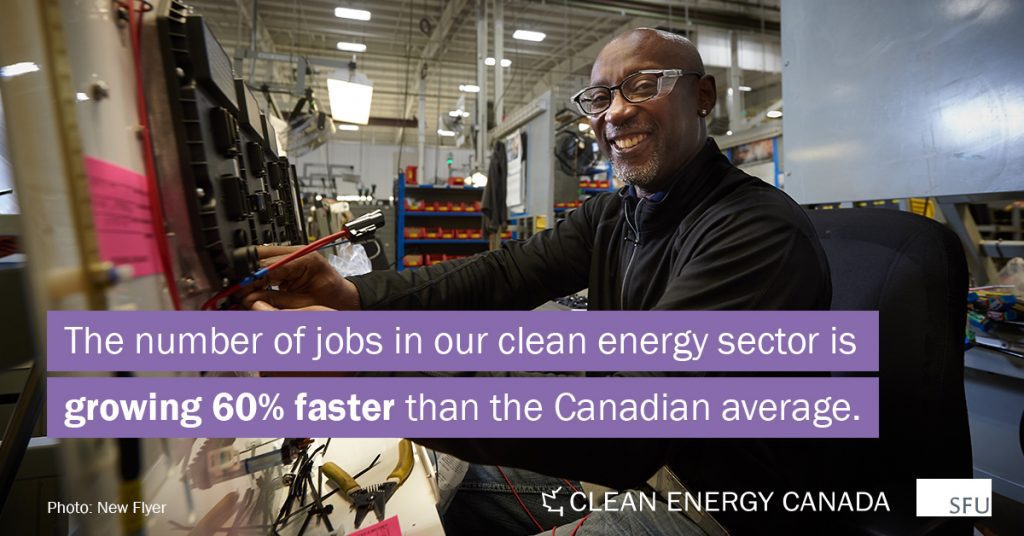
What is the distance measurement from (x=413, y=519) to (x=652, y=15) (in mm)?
7263

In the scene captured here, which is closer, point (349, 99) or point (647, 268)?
point (647, 268)

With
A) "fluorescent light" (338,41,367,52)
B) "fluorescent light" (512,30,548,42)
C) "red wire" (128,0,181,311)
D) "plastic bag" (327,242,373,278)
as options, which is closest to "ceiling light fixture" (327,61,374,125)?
"plastic bag" (327,242,373,278)

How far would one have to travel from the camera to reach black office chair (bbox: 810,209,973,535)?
30.6 inches

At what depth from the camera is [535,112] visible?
3.63 meters

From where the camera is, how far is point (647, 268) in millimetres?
1031

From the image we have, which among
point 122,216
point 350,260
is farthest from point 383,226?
point 350,260

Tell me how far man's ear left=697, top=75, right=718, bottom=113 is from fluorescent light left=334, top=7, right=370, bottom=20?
23.4 ft

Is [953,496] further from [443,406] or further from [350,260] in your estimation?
[350,260]

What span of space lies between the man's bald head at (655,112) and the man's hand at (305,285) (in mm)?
689

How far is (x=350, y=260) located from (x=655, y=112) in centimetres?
162

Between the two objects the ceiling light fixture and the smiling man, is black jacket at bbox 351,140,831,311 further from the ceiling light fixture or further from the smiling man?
the ceiling light fixture

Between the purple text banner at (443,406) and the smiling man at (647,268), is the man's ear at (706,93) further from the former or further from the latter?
the purple text banner at (443,406)

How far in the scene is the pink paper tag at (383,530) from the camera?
0.69 meters

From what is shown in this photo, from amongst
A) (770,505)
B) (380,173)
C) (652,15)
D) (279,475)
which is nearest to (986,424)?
(770,505)
